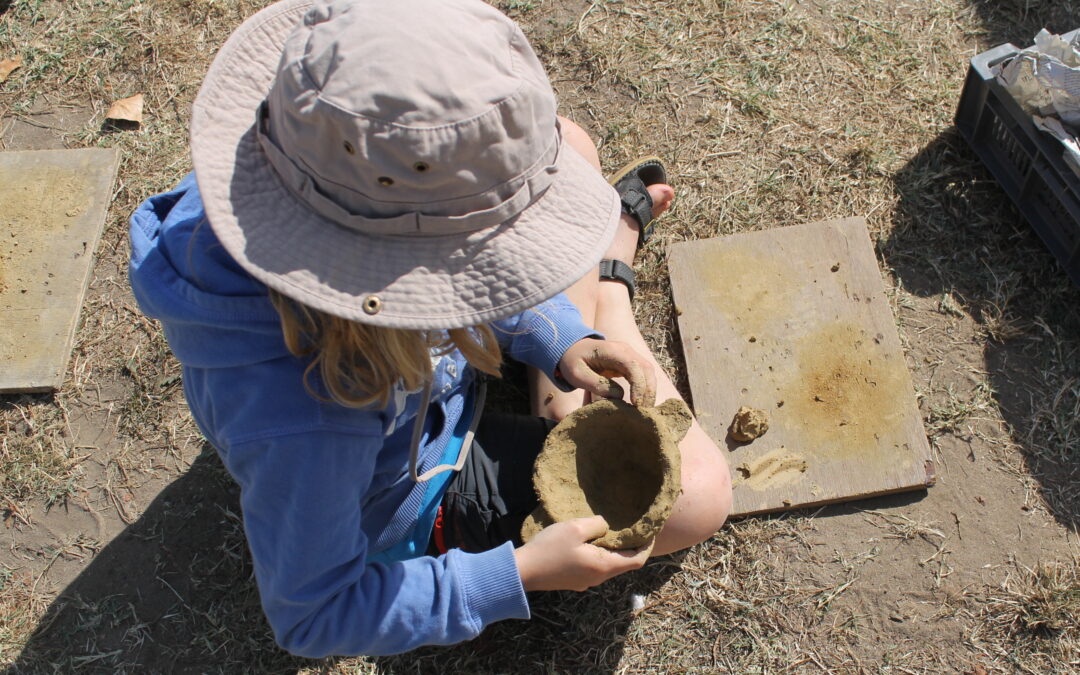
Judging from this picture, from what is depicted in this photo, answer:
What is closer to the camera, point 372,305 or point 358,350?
point 372,305

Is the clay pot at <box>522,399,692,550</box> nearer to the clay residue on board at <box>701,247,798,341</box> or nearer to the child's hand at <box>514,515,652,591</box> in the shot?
the child's hand at <box>514,515,652,591</box>

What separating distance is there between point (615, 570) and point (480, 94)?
0.97 meters

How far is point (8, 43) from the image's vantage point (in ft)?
9.66

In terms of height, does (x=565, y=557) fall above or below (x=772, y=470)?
above

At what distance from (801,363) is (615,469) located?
68cm

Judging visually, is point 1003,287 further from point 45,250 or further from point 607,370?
point 45,250

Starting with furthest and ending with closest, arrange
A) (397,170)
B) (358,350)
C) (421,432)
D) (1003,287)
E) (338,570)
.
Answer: (1003,287), (421,432), (338,570), (358,350), (397,170)

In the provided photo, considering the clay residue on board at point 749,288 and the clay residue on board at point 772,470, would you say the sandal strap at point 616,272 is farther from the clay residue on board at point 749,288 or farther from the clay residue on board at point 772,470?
the clay residue on board at point 772,470

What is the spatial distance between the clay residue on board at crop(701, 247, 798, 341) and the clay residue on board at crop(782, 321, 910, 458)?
12cm

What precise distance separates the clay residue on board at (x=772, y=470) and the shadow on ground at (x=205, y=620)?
282 millimetres

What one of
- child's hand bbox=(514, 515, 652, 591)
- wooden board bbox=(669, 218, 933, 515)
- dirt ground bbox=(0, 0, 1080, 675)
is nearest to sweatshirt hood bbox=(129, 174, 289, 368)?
child's hand bbox=(514, 515, 652, 591)

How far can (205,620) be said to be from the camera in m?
2.10

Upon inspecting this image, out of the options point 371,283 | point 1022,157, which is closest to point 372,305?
point 371,283

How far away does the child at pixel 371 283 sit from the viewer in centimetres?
101
